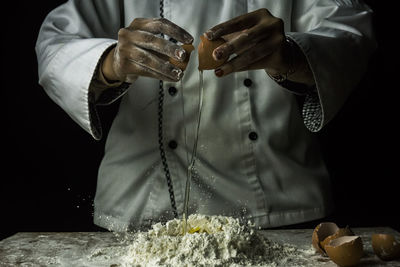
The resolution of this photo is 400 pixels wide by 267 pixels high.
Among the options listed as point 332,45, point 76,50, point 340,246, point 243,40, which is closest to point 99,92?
point 76,50

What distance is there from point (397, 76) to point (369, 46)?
67 centimetres

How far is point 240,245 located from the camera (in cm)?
117

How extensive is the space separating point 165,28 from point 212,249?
0.47 m

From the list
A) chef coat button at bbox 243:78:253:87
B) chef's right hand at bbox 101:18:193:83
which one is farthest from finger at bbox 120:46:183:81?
chef coat button at bbox 243:78:253:87

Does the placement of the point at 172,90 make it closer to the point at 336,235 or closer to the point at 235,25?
the point at 235,25

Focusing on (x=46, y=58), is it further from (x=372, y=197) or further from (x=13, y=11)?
(x=372, y=197)

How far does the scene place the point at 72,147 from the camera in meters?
2.14

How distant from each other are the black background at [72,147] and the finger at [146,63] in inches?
32.1

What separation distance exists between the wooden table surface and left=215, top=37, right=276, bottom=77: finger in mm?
429

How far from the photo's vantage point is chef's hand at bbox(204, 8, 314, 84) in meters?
1.19

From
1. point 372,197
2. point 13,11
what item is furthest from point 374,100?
point 13,11

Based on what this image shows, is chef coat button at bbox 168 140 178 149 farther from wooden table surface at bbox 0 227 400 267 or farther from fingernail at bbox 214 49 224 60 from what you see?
fingernail at bbox 214 49 224 60

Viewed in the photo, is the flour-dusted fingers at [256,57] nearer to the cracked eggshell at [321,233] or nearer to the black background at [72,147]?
the cracked eggshell at [321,233]

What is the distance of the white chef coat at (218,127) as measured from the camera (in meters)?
1.45
